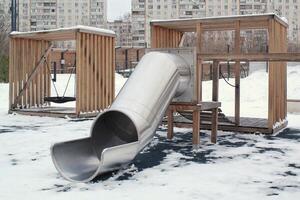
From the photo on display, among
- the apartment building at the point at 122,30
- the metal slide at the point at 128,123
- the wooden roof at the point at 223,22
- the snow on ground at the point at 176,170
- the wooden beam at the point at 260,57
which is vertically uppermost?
the apartment building at the point at 122,30

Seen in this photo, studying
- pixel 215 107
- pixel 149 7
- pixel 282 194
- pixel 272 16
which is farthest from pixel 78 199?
pixel 149 7

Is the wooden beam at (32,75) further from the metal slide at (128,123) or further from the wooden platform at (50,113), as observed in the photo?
the metal slide at (128,123)

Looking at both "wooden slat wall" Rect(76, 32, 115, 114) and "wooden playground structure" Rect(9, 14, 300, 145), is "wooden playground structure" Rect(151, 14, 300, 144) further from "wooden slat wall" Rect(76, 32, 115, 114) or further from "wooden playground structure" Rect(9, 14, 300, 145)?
"wooden slat wall" Rect(76, 32, 115, 114)

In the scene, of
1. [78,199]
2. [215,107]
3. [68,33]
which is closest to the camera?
[78,199]

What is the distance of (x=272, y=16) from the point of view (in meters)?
9.88

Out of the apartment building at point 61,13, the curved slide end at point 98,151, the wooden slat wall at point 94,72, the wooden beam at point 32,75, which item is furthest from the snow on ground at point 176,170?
the apartment building at point 61,13

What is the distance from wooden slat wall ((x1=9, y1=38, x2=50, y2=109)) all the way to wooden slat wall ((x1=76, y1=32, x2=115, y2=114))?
2632 mm

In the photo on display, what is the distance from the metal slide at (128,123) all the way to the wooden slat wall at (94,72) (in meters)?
5.82

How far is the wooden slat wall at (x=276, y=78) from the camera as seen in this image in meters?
9.98

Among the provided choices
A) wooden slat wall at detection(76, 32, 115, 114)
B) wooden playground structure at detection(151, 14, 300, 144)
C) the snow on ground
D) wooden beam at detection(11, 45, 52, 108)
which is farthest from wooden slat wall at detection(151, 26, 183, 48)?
wooden beam at detection(11, 45, 52, 108)

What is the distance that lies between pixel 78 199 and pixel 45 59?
440 inches

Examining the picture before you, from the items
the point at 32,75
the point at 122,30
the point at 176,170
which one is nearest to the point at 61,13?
the point at 122,30

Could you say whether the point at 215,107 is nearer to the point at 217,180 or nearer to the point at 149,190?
the point at 217,180

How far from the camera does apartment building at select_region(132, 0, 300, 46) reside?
207ft
